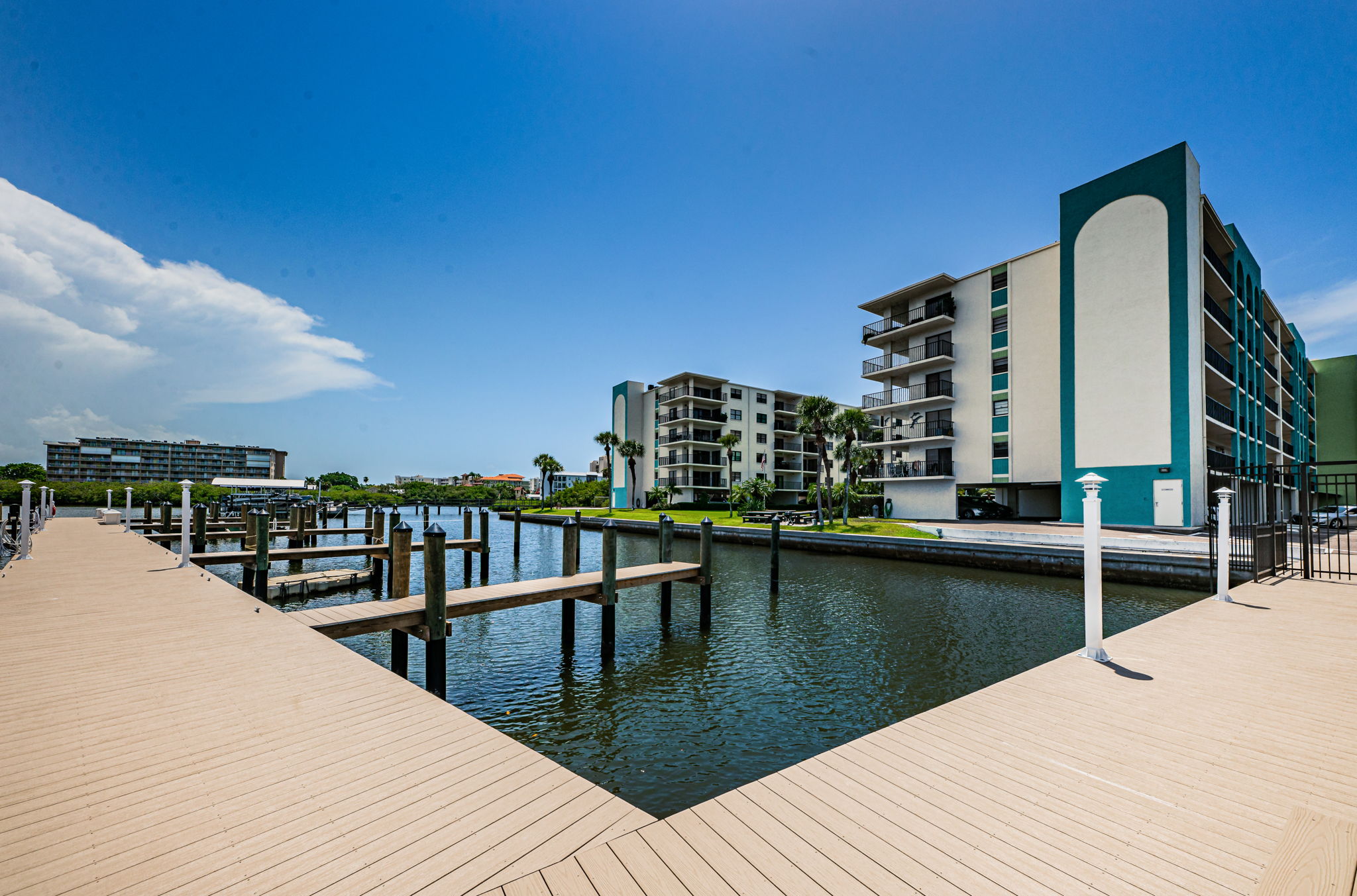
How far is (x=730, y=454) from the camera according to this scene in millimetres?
57969

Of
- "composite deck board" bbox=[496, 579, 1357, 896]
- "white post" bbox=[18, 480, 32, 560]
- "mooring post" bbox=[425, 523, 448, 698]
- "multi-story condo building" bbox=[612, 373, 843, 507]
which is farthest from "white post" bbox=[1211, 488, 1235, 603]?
"multi-story condo building" bbox=[612, 373, 843, 507]

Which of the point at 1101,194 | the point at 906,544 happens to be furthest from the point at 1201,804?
the point at 1101,194

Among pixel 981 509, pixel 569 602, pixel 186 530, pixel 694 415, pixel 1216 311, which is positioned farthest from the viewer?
pixel 694 415

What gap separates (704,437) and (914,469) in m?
25.9

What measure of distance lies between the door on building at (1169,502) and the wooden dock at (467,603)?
1111 inches

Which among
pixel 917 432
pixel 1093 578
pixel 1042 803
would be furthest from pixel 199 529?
pixel 917 432

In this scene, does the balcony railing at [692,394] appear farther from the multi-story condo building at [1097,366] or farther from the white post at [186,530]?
the white post at [186,530]

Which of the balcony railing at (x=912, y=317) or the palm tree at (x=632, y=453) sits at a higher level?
the balcony railing at (x=912, y=317)

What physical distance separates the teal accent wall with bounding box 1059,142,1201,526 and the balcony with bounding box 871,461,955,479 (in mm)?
7553

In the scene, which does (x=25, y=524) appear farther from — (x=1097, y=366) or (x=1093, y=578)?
(x=1097, y=366)

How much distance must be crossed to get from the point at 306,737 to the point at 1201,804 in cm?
617

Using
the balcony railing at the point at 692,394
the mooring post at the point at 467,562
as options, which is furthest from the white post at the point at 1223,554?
the balcony railing at the point at 692,394

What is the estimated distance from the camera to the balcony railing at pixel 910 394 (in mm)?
39625

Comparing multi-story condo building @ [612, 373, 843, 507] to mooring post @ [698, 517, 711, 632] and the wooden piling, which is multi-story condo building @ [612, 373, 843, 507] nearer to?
mooring post @ [698, 517, 711, 632]
